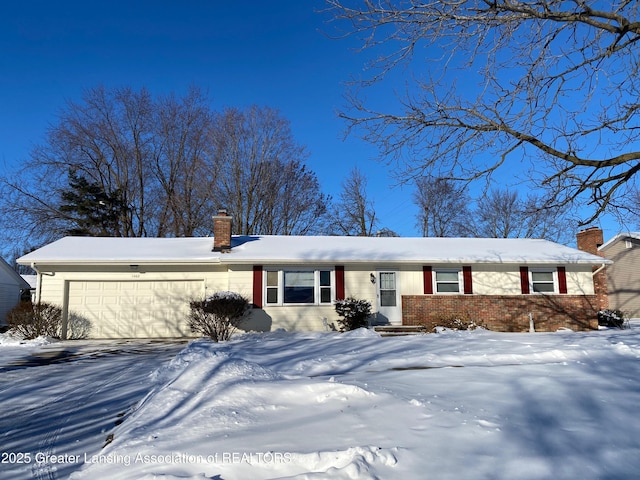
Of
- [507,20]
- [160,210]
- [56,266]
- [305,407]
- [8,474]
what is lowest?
[8,474]

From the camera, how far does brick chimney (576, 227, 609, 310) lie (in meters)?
17.6

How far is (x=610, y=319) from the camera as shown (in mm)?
17516

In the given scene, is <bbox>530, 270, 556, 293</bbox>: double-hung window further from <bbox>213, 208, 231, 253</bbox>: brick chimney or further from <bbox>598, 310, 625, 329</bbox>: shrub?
<bbox>213, 208, 231, 253</bbox>: brick chimney

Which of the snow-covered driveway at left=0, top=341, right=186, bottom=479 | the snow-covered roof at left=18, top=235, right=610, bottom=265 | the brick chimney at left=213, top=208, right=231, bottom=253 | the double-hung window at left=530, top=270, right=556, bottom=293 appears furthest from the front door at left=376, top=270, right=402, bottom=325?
the snow-covered driveway at left=0, top=341, right=186, bottom=479

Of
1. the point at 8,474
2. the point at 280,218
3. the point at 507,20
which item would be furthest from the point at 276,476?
the point at 280,218

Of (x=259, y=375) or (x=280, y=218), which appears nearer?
(x=259, y=375)

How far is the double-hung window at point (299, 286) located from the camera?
50.4 ft

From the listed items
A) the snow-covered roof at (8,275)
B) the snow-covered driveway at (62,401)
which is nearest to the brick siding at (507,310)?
the snow-covered driveway at (62,401)

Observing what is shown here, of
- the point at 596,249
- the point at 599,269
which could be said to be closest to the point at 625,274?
the point at 596,249

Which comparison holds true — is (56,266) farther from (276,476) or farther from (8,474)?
(276,476)

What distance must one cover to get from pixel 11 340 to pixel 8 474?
39.0 feet

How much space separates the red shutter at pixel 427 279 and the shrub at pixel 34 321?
12.7m

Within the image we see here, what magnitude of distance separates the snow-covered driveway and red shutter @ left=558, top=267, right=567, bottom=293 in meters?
14.2

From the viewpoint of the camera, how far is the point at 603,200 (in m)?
8.27
